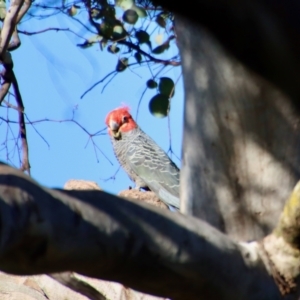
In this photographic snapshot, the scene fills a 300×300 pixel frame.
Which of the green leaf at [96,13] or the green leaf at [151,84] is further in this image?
the green leaf at [96,13]

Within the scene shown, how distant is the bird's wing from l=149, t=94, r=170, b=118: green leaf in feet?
7.59

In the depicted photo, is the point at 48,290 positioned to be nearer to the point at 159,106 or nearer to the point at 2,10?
the point at 159,106

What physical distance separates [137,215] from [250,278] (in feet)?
0.95

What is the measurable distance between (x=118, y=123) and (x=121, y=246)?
17.9 ft

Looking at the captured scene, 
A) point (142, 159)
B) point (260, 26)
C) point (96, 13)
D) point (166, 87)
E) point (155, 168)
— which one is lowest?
point (260, 26)

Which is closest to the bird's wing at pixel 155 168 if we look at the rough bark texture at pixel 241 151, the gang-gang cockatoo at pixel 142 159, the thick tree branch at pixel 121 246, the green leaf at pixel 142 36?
the gang-gang cockatoo at pixel 142 159

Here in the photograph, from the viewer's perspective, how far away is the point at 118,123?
6430 mm

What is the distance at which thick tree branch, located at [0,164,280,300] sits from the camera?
910 mm

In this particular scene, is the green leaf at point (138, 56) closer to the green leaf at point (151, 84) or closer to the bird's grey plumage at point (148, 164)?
the green leaf at point (151, 84)

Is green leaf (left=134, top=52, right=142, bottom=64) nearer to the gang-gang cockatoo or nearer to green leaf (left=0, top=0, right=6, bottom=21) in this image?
green leaf (left=0, top=0, right=6, bottom=21)

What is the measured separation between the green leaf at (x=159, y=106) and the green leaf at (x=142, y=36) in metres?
0.57

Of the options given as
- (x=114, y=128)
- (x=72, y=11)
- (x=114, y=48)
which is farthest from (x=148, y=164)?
(x=72, y=11)

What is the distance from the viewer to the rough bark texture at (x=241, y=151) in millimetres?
1456

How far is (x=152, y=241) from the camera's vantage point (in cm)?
104
